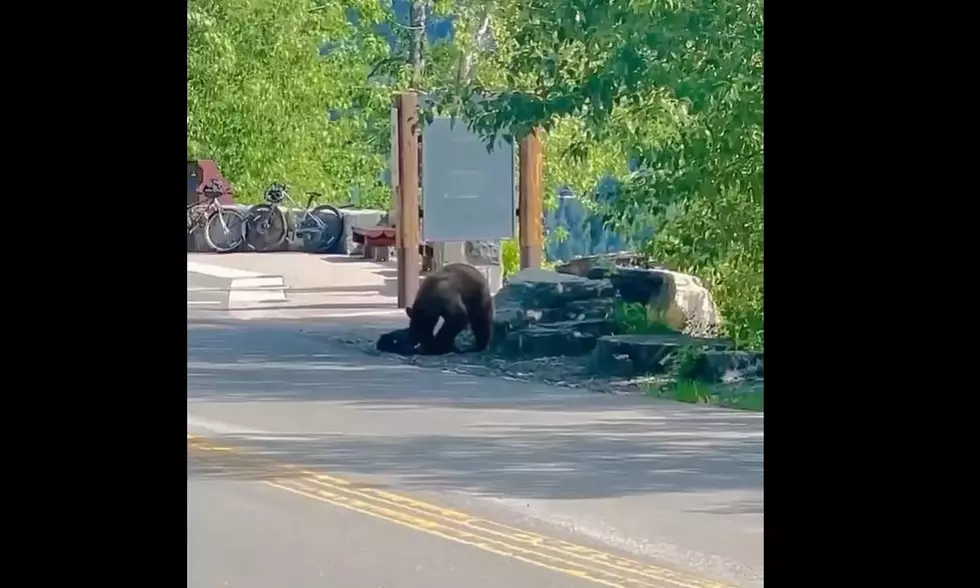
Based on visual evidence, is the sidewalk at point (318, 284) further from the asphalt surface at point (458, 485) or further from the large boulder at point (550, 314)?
the asphalt surface at point (458, 485)

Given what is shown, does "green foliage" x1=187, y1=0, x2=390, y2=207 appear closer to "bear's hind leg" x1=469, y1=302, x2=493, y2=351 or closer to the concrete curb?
the concrete curb

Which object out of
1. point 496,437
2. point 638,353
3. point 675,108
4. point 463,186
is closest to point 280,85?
point 463,186

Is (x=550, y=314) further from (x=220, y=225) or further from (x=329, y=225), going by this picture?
(x=220, y=225)

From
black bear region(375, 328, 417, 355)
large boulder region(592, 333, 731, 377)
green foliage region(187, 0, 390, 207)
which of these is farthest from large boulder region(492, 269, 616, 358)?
green foliage region(187, 0, 390, 207)

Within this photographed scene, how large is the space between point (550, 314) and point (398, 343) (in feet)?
3.60

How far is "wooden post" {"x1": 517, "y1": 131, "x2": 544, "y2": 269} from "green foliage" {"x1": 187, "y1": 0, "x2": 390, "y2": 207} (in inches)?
215

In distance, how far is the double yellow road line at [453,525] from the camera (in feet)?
19.5

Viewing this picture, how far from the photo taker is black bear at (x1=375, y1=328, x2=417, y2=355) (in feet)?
41.6

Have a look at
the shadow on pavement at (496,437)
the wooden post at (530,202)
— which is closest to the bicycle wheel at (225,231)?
the wooden post at (530,202)
